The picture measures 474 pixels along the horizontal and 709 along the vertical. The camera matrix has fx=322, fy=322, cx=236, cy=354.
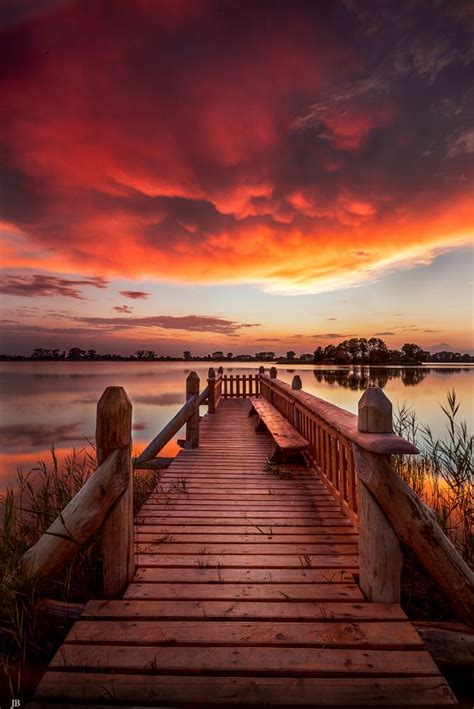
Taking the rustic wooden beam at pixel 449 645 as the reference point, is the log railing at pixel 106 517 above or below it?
above

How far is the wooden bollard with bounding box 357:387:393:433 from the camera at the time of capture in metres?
2.15

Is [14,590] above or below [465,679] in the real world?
above

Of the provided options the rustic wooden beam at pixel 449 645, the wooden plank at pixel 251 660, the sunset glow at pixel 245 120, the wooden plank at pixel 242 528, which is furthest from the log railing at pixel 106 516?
the sunset glow at pixel 245 120

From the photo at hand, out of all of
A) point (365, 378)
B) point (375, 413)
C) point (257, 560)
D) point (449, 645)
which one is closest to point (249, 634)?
point (257, 560)

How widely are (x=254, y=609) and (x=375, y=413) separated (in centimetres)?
150

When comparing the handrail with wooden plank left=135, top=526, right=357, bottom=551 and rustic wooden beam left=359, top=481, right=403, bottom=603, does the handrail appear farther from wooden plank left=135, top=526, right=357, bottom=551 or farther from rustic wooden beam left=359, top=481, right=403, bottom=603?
rustic wooden beam left=359, top=481, right=403, bottom=603

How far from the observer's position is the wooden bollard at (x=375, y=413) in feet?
7.05

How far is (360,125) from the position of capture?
9031 millimetres

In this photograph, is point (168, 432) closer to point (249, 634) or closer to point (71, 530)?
point (71, 530)

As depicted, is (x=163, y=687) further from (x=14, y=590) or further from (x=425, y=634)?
(x=425, y=634)

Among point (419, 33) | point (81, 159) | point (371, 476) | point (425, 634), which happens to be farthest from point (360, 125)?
point (425, 634)

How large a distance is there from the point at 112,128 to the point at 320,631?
1169 centimetres

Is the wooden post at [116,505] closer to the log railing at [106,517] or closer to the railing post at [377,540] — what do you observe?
the log railing at [106,517]

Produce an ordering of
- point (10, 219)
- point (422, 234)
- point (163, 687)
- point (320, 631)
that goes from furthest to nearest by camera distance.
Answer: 1. point (10, 219)
2. point (422, 234)
3. point (320, 631)
4. point (163, 687)
